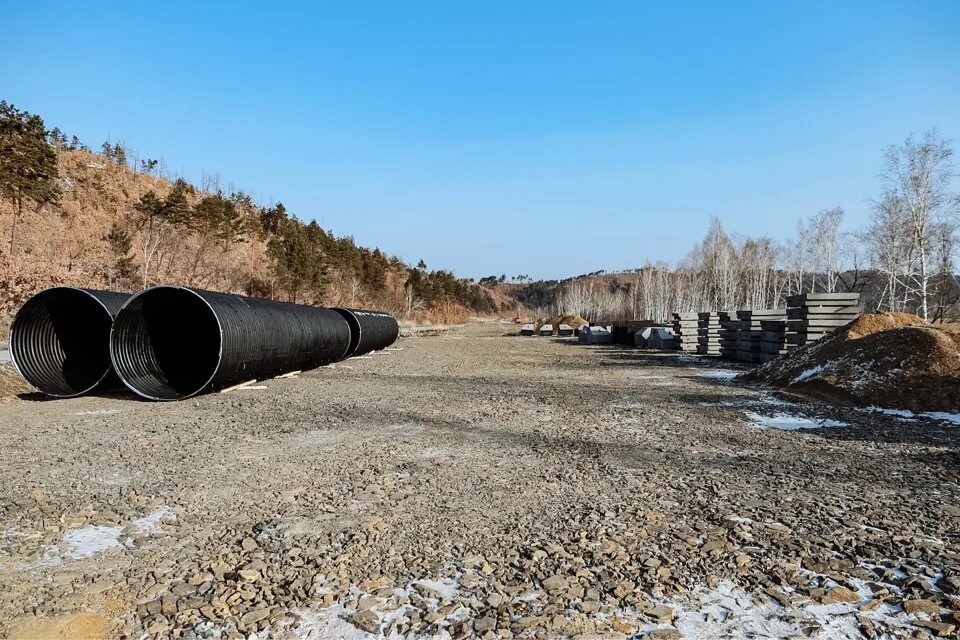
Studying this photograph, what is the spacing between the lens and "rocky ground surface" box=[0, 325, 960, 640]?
257 cm

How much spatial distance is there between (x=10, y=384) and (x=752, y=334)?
706 inches

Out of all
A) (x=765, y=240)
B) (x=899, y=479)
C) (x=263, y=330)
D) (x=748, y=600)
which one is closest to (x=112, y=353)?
(x=263, y=330)

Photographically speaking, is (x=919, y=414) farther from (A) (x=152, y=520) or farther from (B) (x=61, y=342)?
(B) (x=61, y=342)

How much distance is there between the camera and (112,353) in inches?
353

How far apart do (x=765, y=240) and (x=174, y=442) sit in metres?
54.1

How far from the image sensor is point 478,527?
12.0ft

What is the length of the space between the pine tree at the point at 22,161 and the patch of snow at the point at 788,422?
3606cm

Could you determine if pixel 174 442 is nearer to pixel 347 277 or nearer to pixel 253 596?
pixel 253 596

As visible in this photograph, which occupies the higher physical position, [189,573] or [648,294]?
[648,294]

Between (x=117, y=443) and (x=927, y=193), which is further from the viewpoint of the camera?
(x=927, y=193)

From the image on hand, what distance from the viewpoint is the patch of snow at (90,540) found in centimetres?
327

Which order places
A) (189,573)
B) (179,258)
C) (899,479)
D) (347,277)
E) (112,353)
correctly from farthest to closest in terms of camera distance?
(347,277), (179,258), (112,353), (899,479), (189,573)

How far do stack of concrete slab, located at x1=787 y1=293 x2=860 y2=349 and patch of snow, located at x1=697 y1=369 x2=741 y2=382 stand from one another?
176cm

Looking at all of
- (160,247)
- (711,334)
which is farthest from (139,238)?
(711,334)
